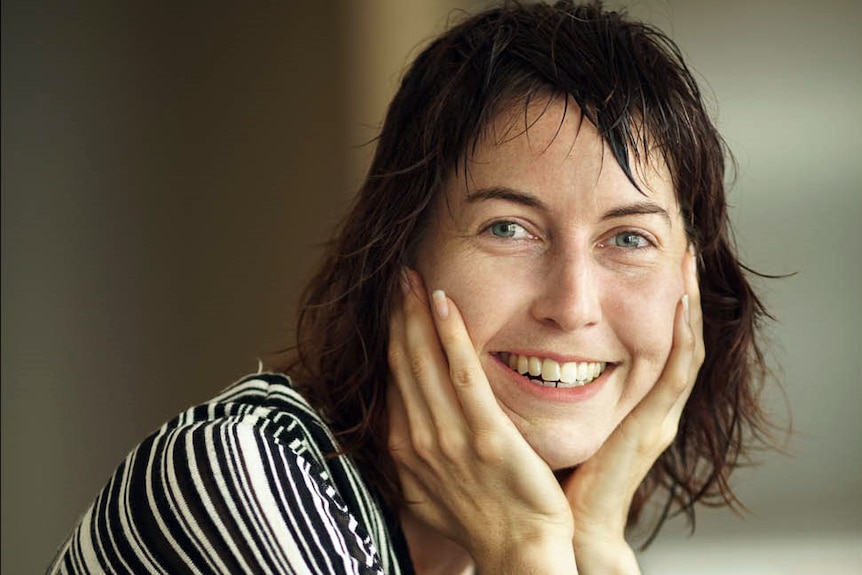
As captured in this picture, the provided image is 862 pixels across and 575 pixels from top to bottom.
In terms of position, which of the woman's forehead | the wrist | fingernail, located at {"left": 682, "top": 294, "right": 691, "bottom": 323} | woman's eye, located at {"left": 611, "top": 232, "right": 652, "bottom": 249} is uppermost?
the woman's forehead

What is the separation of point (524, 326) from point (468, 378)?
94 mm

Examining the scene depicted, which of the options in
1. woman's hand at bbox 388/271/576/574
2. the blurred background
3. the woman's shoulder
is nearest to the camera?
the woman's shoulder

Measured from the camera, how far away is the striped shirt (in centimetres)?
99

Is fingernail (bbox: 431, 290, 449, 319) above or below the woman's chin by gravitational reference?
above

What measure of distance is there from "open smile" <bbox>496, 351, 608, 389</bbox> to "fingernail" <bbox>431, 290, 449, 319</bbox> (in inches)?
3.5

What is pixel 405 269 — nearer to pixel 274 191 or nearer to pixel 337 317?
pixel 337 317

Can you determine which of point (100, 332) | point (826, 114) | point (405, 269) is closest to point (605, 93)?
point (405, 269)

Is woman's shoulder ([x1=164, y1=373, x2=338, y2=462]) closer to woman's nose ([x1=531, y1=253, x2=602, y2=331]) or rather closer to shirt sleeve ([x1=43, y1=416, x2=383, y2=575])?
shirt sleeve ([x1=43, y1=416, x2=383, y2=575])

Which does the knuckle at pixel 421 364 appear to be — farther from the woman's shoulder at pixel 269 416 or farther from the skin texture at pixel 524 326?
the woman's shoulder at pixel 269 416

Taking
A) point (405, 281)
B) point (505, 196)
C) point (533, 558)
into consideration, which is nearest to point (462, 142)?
point (505, 196)

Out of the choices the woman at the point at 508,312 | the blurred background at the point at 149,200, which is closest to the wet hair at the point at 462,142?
the woman at the point at 508,312

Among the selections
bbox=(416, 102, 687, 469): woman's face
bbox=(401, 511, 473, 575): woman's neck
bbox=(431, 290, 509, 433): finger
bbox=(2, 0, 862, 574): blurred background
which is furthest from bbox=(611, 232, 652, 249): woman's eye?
bbox=(2, 0, 862, 574): blurred background

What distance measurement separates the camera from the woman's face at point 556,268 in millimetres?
1191

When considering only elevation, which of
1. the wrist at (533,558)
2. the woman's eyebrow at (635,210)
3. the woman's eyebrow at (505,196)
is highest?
the woman's eyebrow at (505,196)
